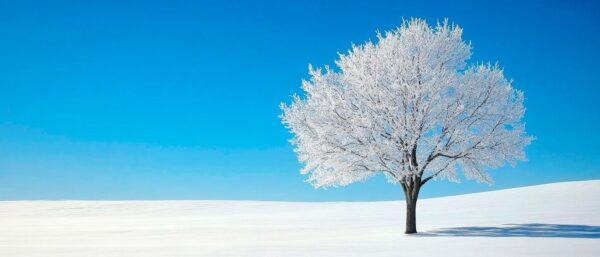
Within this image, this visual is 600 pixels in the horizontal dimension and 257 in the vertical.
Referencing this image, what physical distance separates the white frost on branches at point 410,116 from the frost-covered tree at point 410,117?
48 mm

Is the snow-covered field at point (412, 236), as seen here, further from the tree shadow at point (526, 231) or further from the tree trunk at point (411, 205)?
the tree trunk at point (411, 205)

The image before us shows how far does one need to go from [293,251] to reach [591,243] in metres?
10.5

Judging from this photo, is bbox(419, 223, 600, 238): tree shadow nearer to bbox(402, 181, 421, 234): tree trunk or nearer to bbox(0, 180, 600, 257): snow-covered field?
bbox(0, 180, 600, 257): snow-covered field

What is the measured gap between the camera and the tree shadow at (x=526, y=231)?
76.2 ft

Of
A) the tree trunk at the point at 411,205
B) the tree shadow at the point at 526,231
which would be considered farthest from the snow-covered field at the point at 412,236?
the tree trunk at the point at 411,205

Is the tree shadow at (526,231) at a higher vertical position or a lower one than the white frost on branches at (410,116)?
lower

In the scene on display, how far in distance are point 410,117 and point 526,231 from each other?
7689mm

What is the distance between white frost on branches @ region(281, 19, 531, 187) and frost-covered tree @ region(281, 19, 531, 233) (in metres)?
0.05

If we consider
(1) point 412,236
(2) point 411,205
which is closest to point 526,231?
(2) point 411,205

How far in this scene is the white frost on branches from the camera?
2491 centimetres

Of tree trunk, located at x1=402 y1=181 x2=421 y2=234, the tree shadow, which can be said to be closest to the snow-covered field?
the tree shadow

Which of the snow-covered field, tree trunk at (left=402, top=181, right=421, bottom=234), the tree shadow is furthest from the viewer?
tree trunk at (left=402, top=181, right=421, bottom=234)

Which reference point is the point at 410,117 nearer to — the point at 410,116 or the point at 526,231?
the point at 410,116

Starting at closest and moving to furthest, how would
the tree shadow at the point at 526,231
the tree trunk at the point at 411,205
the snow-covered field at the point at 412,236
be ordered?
the snow-covered field at the point at 412,236, the tree shadow at the point at 526,231, the tree trunk at the point at 411,205
